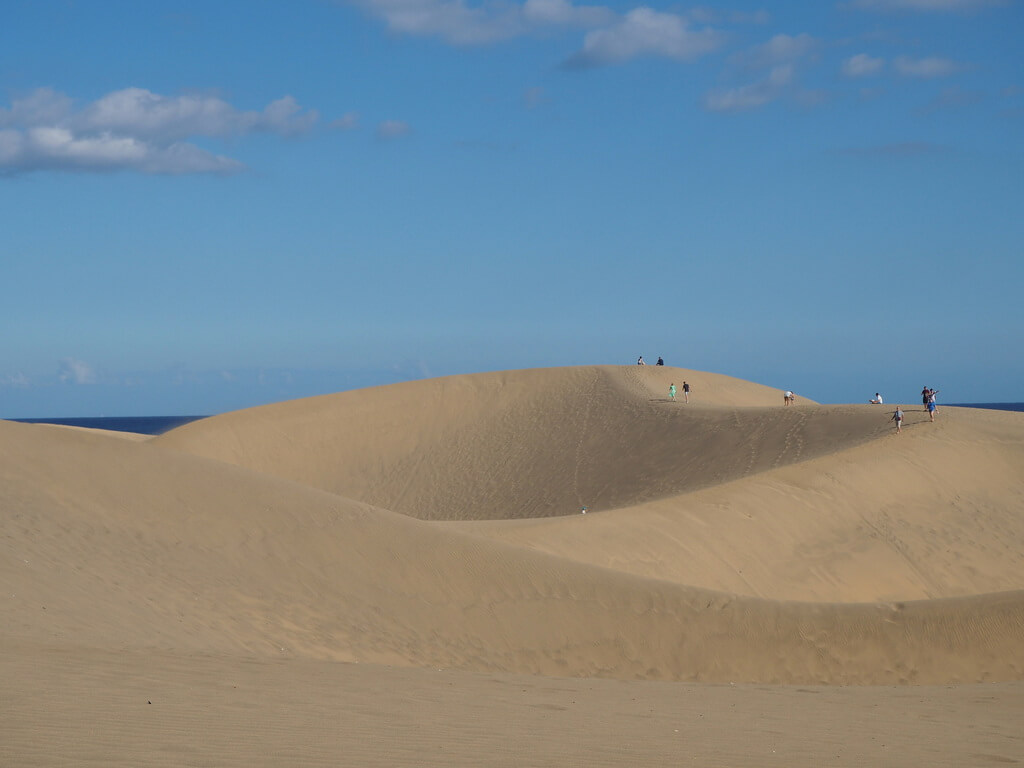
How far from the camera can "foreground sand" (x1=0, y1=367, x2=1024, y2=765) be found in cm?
789

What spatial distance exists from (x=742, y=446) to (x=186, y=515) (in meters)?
22.2

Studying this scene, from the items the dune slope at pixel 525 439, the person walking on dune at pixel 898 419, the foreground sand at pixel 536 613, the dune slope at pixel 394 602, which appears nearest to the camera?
the foreground sand at pixel 536 613

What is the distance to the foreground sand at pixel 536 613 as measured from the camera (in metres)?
7.89

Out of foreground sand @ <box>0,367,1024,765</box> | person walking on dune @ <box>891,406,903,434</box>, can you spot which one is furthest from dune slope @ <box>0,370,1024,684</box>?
person walking on dune @ <box>891,406,903,434</box>

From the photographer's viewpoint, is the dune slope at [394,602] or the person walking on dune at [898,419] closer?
the dune slope at [394,602]

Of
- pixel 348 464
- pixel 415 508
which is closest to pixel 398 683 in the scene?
pixel 415 508

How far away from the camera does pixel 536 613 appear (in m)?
15.5

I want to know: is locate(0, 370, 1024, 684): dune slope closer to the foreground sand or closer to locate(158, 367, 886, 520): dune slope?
the foreground sand

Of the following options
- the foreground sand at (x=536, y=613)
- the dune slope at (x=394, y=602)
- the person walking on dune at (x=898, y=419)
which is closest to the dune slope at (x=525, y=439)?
the foreground sand at (x=536, y=613)

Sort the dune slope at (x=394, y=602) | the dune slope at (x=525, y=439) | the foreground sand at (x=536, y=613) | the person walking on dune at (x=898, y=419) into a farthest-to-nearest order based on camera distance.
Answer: the dune slope at (x=525, y=439), the person walking on dune at (x=898, y=419), the dune slope at (x=394, y=602), the foreground sand at (x=536, y=613)

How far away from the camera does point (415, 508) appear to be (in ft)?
130

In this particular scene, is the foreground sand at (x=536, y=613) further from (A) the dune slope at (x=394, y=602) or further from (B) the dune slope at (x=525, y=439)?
(B) the dune slope at (x=525, y=439)

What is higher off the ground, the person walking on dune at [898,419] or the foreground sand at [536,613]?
the person walking on dune at [898,419]

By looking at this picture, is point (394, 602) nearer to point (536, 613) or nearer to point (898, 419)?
point (536, 613)
